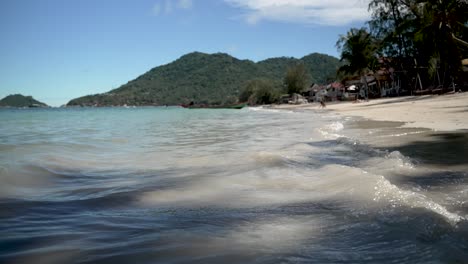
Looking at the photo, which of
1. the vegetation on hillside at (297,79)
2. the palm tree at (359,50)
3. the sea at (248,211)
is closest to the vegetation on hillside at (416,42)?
the palm tree at (359,50)

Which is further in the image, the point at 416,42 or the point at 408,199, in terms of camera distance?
the point at 416,42

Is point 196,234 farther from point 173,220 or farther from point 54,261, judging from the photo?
point 54,261

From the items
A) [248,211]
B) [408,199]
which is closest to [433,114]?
[408,199]

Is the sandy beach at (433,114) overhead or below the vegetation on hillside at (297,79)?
below

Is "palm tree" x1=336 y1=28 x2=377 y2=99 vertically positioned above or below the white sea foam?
above

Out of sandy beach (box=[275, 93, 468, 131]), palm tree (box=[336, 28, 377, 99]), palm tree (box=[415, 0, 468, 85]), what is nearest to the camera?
sandy beach (box=[275, 93, 468, 131])

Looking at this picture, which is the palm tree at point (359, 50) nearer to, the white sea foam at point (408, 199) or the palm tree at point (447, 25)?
the palm tree at point (447, 25)

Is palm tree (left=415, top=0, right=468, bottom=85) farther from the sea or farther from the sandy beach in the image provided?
the sea

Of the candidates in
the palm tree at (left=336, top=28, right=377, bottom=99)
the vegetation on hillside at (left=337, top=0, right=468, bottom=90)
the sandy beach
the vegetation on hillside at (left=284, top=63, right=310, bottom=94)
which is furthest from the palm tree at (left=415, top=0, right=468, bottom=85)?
the vegetation on hillside at (left=284, top=63, right=310, bottom=94)

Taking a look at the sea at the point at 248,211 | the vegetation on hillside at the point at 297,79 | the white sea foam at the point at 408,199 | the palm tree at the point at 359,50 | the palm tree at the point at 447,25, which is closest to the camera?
the sea at the point at 248,211

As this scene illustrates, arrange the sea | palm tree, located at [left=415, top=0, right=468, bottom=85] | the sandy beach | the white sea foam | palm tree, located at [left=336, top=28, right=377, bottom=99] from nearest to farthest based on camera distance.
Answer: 1. the sea
2. the white sea foam
3. the sandy beach
4. palm tree, located at [left=415, top=0, right=468, bottom=85]
5. palm tree, located at [left=336, top=28, right=377, bottom=99]

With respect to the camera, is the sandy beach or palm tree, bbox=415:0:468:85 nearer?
the sandy beach

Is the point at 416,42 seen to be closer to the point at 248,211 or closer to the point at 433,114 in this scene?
the point at 433,114

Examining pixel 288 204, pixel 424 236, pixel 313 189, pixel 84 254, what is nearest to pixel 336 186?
pixel 313 189
